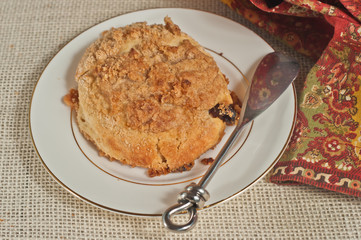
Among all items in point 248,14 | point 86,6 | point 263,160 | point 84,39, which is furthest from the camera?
point 86,6

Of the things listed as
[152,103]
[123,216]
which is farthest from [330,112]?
[123,216]

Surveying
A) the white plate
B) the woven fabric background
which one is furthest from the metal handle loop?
the woven fabric background

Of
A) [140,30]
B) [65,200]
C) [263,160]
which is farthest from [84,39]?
[263,160]

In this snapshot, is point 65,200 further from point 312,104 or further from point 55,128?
point 312,104

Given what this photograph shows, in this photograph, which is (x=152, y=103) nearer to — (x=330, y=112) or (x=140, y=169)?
(x=140, y=169)

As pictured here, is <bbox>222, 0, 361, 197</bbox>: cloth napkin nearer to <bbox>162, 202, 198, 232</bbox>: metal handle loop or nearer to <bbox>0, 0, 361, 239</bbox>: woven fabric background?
<bbox>0, 0, 361, 239</bbox>: woven fabric background

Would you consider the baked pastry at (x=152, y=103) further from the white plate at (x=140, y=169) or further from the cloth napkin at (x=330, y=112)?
the cloth napkin at (x=330, y=112)
